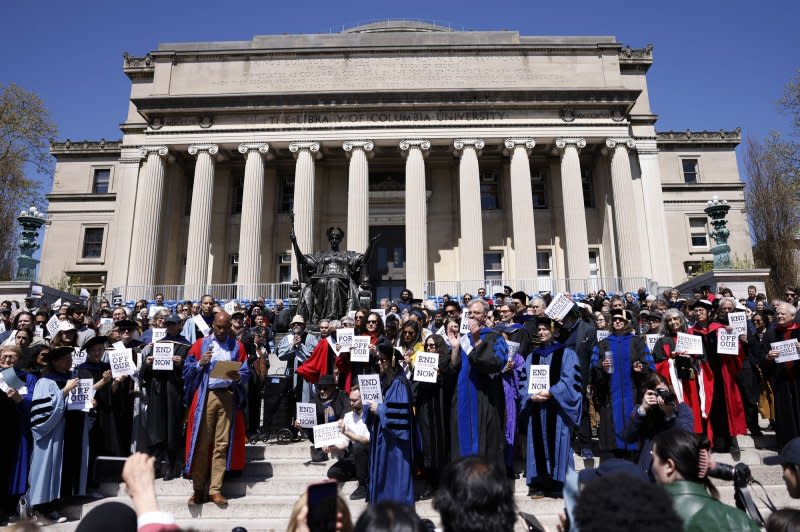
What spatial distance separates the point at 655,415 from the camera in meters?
5.74

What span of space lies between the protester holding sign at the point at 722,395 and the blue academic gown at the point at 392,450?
15.7 ft

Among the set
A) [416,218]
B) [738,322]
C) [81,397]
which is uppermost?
[416,218]

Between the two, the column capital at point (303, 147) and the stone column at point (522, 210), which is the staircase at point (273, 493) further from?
the column capital at point (303, 147)

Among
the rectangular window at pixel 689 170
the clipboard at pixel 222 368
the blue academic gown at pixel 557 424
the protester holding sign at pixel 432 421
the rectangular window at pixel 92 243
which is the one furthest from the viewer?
the rectangular window at pixel 689 170

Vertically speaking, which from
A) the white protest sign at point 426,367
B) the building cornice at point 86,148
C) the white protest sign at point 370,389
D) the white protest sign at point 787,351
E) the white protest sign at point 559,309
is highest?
the building cornice at point 86,148

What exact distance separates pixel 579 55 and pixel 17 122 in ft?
111

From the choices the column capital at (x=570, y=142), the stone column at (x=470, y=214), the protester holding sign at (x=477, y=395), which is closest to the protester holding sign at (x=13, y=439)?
the protester holding sign at (x=477, y=395)

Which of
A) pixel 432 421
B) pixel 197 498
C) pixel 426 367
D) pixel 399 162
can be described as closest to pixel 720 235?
pixel 399 162

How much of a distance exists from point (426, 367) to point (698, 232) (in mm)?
38942

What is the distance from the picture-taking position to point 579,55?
3316 centimetres

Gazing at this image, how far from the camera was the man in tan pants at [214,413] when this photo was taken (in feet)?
21.9

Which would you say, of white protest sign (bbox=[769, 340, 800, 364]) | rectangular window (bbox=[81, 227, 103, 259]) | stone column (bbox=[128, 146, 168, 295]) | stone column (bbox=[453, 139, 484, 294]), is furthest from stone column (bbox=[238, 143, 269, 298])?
white protest sign (bbox=[769, 340, 800, 364])

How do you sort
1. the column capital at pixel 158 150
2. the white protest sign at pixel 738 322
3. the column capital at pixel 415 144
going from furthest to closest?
the column capital at pixel 158 150 < the column capital at pixel 415 144 < the white protest sign at pixel 738 322

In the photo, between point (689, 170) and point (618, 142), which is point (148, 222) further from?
point (689, 170)
